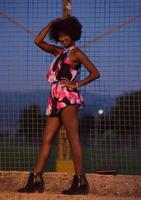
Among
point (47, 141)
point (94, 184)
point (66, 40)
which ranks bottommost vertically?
point (94, 184)

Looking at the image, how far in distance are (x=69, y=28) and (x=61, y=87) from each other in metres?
0.64

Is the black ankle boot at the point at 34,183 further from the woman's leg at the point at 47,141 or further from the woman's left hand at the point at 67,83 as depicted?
the woman's left hand at the point at 67,83

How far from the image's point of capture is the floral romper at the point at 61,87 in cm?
758

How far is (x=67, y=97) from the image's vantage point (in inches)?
298

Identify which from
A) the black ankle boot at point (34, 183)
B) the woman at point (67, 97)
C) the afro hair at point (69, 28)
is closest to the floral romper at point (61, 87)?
the woman at point (67, 97)

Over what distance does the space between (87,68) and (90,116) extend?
1191 millimetres

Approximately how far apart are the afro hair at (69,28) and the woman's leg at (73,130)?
774 mm

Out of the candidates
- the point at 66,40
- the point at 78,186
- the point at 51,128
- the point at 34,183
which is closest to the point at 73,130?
the point at 51,128

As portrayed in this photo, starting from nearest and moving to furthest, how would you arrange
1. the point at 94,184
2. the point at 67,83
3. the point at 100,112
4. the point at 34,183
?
1. the point at 67,83
2. the point at 34,183
3. the point at 94,184
4. the point at 100,112

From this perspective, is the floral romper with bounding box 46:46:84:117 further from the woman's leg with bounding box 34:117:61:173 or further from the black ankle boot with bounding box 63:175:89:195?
the black ankle boot with bounding box 63:175:89:195

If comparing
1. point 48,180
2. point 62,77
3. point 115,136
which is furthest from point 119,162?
point 62,77

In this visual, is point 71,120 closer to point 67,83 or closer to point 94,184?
point 67,83

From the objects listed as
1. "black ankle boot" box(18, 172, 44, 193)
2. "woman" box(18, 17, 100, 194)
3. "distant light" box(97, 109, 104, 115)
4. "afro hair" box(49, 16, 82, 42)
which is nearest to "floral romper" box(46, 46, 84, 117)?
"woman" box(18, 17, 100, 194)

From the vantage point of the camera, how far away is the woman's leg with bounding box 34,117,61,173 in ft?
25.2
